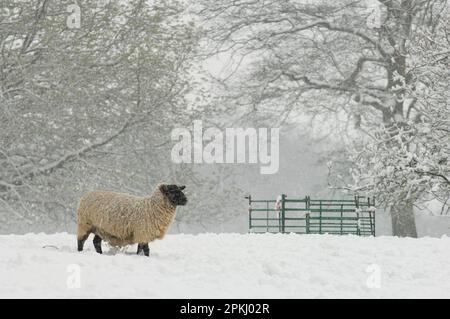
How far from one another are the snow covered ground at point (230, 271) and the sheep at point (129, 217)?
35 centimetres

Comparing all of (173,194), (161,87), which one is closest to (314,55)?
(161,87)

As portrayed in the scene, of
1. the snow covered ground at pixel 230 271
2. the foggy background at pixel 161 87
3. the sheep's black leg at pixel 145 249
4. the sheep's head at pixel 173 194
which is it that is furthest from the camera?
the foggy background at pixel 161 87

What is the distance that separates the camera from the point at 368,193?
15.4m

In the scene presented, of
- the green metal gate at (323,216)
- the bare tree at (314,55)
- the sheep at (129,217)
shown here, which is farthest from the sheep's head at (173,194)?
the bare tree at (314,55)

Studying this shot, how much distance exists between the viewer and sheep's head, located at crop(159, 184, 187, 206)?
1249cm

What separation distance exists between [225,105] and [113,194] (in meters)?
12.0

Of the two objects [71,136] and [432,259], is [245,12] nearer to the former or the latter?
[71,136]

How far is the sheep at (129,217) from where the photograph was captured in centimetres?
1220

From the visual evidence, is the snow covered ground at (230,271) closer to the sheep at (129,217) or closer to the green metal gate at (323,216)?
the sheep at (129,217)

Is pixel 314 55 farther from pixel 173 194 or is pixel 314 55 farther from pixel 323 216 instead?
pixel 173 194

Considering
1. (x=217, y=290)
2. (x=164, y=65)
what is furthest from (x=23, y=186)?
(x=217, y=290)

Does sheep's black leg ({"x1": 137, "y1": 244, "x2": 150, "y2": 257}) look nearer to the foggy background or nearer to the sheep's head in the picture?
the sheep's head

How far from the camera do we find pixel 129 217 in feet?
40.1

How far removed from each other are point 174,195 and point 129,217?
86 cm
